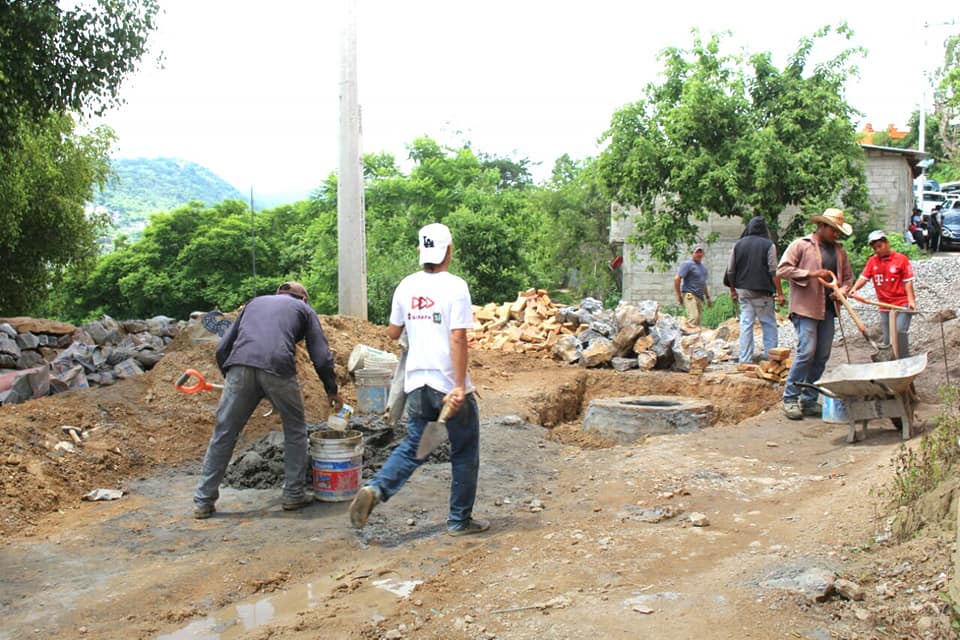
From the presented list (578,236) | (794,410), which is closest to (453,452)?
(794,410)

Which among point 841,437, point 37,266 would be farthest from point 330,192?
point 841,437

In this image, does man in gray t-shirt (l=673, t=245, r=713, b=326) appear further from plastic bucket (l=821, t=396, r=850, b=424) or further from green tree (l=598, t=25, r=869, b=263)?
plastic bucket (l=821, t=396, r=850, b=424)

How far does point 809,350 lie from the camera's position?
Answer: 7.84 m

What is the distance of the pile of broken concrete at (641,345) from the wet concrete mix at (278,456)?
17.3 ft

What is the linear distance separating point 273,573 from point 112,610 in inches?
33.2

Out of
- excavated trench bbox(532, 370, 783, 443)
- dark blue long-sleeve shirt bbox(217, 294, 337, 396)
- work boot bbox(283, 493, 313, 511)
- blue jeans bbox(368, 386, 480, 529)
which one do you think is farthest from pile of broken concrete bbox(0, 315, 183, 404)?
blue jeans bbox(368, 386, 480, 529)

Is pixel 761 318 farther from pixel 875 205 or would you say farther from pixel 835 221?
pixel 875 205

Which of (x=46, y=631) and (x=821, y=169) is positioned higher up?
(x=821, y=169)

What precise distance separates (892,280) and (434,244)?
5749mm

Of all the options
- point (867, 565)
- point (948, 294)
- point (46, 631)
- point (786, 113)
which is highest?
point (786, 113)

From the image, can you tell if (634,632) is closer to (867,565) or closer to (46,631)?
(867,565)

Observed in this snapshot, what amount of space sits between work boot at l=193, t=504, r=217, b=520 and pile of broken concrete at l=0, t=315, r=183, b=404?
3494 mm

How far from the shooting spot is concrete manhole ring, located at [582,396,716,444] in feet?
28.8

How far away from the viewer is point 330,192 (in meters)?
34.3
